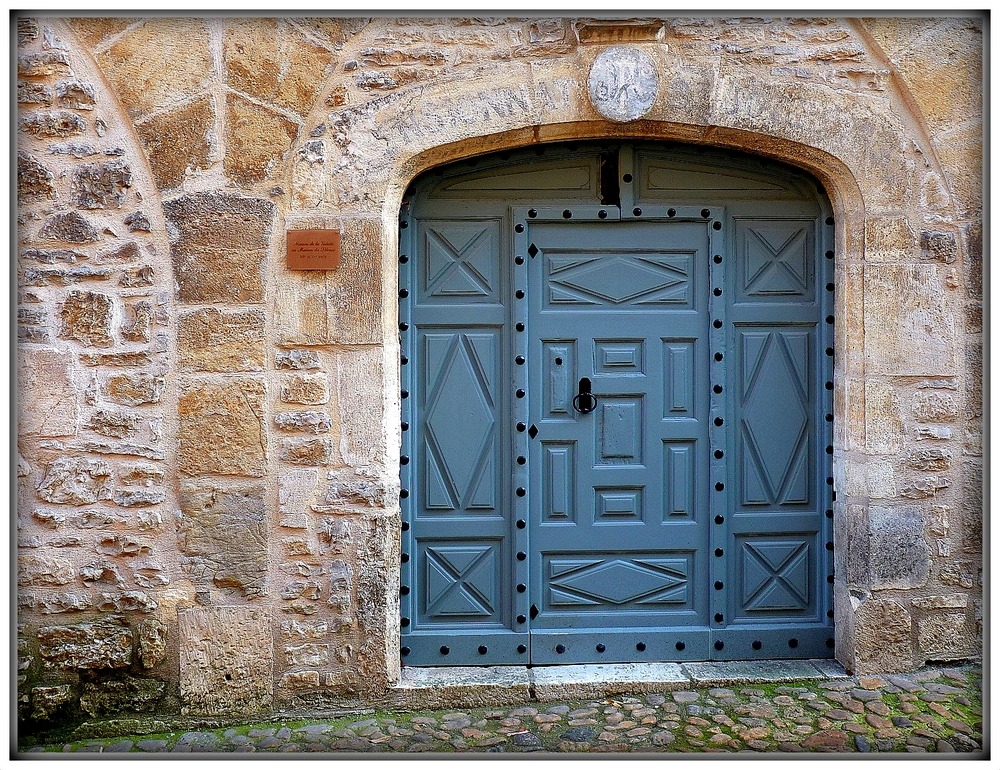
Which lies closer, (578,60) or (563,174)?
(578,60)

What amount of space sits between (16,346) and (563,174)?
84.3 inches

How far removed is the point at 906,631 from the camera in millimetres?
3314

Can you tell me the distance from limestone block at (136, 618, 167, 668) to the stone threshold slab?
85 cm

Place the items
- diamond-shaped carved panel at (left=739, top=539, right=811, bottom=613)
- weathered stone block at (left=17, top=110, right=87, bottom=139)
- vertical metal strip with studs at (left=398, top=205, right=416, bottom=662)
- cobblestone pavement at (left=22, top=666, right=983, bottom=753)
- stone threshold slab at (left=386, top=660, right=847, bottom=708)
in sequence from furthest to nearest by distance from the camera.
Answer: diamond-shaped carved panel at (left=739, top=539, right=811, bottom=613)
vertical metal strip with studs at (left=398, top=205, right=416, bottom=662)
stone threshold slab at (left=386, top=660, right=847, bottom=708)
weathered stone block at (left=17, top=110, right=87, bottom=139)
cobblestone pavement at (left=22, top=666, right=983, bottom=753)

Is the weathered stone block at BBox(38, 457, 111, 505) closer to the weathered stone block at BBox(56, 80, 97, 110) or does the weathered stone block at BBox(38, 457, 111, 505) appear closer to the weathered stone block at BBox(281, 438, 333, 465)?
the weathered stone block at BBox(281, 438, 333, 465)

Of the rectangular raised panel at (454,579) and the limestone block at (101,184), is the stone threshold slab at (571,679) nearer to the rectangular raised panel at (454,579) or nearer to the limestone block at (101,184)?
the rectangular raised panel at (454,579)

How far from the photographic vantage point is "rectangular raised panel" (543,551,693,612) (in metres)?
3.50

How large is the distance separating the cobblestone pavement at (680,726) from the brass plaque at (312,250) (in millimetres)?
1668

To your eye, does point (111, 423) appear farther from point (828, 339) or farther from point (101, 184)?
point (828, 339)

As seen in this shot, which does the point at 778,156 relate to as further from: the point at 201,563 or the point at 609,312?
the point at 201,563

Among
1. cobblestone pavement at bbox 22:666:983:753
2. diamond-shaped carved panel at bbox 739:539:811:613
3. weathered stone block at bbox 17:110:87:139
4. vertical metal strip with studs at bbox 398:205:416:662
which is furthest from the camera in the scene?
diamond-shaped carved panel at bbox 739:539:811:613

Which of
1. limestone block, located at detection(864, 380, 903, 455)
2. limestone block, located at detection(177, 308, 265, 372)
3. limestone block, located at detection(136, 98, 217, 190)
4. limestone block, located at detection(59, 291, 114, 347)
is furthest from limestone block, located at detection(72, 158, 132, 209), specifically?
limestone block, located at detection(864, 380, 903, 455)

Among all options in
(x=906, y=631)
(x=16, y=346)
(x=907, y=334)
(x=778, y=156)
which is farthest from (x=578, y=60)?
(x=906, y=631)

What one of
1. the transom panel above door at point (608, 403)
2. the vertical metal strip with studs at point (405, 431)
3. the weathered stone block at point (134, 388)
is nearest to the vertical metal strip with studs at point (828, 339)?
the transom panel above door at point (608, 403)
